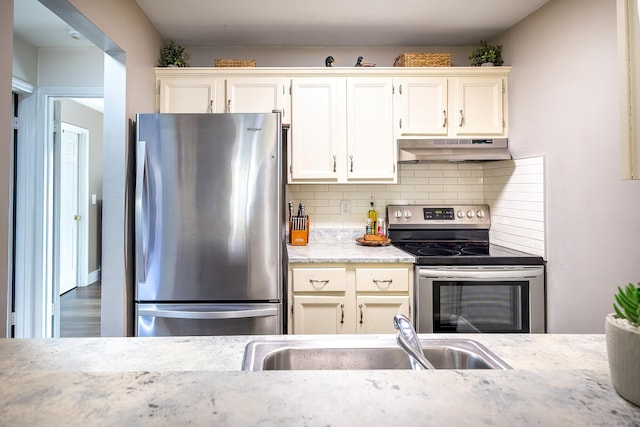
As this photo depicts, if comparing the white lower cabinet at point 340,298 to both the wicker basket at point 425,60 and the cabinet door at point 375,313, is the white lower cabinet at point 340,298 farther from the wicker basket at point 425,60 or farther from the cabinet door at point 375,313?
the wicker basket at point 425,60

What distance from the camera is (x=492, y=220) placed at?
2.92m

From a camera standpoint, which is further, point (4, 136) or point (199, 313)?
point (199, 313)

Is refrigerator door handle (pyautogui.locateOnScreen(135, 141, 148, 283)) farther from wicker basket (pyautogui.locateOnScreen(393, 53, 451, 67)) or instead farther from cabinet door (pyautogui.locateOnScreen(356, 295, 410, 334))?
wicker basket (pyautogui.locateOnScreen(393, 53, 451, 67))

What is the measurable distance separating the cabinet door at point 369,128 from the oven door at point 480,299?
0.81m

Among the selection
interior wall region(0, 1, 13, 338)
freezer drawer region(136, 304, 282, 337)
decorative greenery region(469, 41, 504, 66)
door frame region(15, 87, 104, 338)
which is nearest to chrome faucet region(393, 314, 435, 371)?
interior wall region(0, 1, 13, 338)

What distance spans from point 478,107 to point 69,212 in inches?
189

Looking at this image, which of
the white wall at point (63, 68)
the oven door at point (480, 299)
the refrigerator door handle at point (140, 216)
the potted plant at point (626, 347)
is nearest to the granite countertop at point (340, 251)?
the oven door at point (480, 299)

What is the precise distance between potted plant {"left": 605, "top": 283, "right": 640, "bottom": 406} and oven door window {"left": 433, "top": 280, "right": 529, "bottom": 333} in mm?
1891

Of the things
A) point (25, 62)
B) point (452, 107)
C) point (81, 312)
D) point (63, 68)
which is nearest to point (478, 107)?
point (452, 107)

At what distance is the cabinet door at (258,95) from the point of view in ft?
8.71

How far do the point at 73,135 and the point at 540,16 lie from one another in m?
5.18

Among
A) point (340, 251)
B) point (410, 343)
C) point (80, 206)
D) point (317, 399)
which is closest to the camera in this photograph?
point (317, 399)

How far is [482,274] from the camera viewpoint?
2279 millimetres

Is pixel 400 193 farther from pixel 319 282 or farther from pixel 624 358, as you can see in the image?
pixel 624 358
